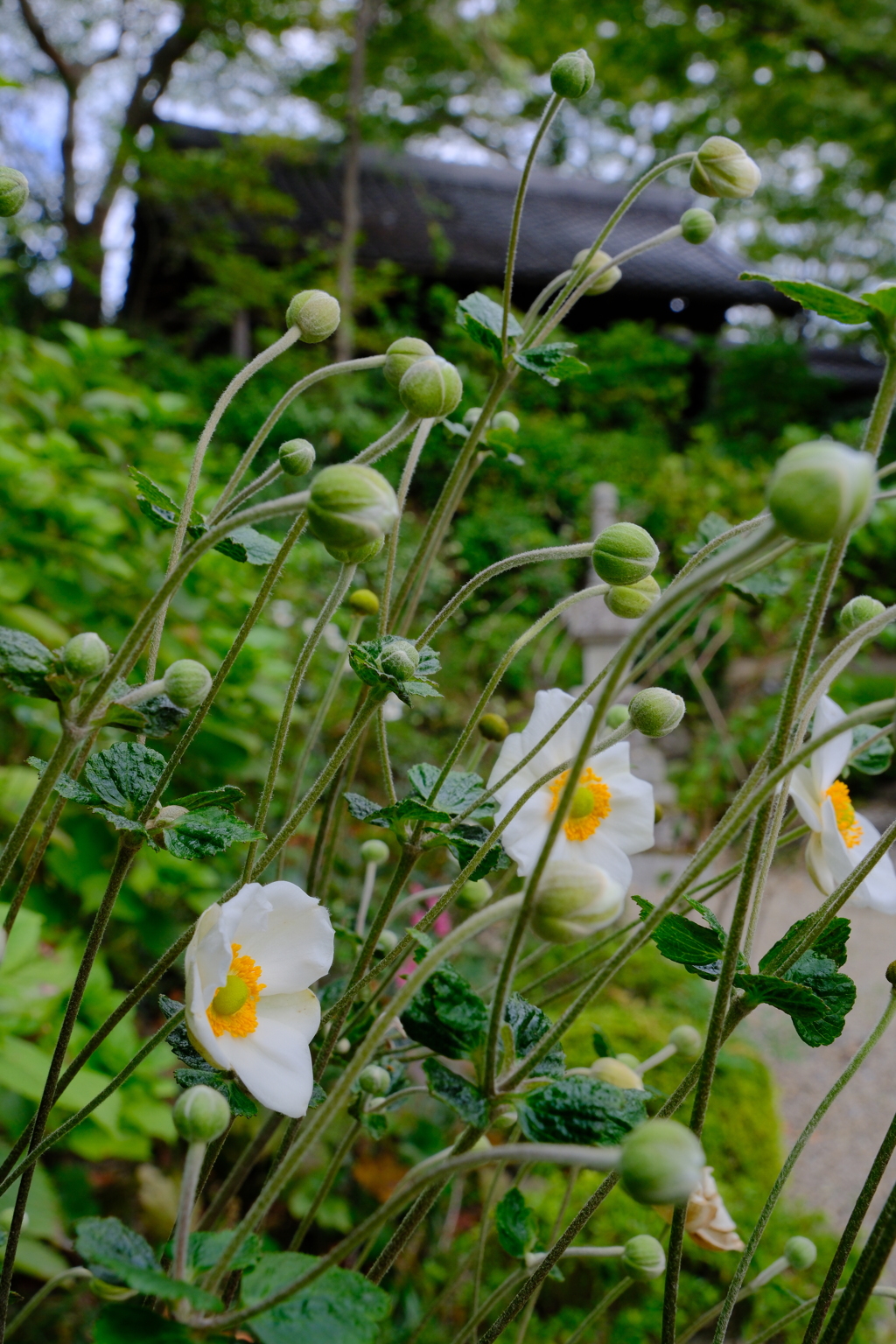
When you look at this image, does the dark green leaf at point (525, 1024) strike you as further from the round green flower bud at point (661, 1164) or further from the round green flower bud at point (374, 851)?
the round green flower bud at point (374, 851)

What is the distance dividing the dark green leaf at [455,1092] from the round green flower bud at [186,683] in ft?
0.53

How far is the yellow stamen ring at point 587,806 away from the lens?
47 cm

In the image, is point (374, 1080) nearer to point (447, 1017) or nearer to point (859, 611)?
point (447, 1017)

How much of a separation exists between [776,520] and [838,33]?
247 inches

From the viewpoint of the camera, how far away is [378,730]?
0.47m

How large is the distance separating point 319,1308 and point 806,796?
0.27m

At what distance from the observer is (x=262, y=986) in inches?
15.0

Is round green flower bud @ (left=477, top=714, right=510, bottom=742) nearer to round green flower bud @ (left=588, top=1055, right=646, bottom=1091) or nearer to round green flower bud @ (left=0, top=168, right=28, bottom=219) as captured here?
round green flower bud @ (left=588, top=1055, right=646, bottom=1091)

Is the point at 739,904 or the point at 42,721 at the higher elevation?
the point at 739,904

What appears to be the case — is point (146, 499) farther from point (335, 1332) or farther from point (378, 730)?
point (335, 1332)

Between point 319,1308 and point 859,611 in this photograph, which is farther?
point 859,611

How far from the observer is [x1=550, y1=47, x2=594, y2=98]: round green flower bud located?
1.72ft

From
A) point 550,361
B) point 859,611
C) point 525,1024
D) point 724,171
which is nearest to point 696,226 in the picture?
point 724,171

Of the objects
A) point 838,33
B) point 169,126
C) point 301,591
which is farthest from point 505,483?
point 169,126
